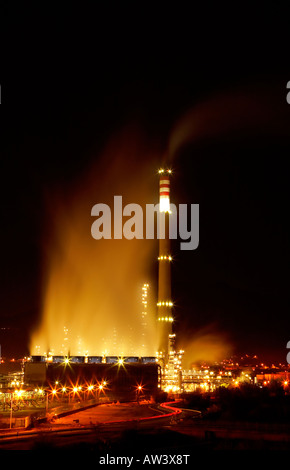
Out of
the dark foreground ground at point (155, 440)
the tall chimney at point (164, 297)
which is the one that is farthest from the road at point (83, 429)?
the tall chimney at point (164, 297)

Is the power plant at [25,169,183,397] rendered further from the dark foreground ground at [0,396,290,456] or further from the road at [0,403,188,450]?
the dark foreground ground at [0,396,290,456]

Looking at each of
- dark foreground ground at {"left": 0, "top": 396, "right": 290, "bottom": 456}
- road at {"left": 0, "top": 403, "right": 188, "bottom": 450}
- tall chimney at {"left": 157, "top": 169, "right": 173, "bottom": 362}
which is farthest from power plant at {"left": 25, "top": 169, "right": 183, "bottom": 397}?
dark foreground ground at {"left": 0, "top": 396, "right": 290, "bottom": 456}

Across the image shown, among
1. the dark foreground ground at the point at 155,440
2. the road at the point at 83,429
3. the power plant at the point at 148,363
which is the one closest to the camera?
the dark foreground ground at the point at 155,440

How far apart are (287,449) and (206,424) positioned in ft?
16.3

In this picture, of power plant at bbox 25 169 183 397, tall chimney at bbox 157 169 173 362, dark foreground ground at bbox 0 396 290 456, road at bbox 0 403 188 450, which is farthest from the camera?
tall chimney at bbox 157 169 173 362

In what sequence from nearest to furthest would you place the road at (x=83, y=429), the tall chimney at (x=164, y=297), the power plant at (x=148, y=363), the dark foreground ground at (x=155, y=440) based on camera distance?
the dark foreground ground at (x=155, y=440), the road at (x=83, y=429), the power plant at (x=148, y=363), the tall chimney at (x=164, y=297)

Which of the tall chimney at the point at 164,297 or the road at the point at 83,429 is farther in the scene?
the tall chimney at the point at 164,297

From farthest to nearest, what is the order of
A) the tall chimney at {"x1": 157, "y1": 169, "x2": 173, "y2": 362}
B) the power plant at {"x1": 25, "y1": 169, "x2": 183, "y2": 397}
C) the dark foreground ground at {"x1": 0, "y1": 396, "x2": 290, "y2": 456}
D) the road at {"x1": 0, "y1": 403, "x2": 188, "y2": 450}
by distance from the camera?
the tall chimney at {"x1": 157, "y1": 169, "x2": 173, "y2": 362} < the power plant at {"x1": 25, "y1": 169, "x2": 183, "y2": 397} < the road at {"x1": 0, "y1": 403, "x2": 188, "y2": 450} < the dark foreground ground at {"x1": 0, "y1": 396, "x2": 290, "y2": 456}

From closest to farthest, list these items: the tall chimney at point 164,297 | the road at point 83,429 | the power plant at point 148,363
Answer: the road at point 83,429 → the power plant at point 148,363 → the tall chimney at point 164,297

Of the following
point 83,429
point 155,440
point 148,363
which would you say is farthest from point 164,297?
point 155,440

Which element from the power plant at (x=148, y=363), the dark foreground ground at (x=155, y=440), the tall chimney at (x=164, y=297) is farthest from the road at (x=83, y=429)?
the tall chimney at (x=164, y=297)

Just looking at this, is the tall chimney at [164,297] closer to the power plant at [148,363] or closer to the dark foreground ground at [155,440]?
the power plant at [148,363]

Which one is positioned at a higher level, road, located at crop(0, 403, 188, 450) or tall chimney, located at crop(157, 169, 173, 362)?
tall chimney, located at crop(157, 169, 173, 362)

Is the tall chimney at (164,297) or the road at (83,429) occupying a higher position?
the tall chimney at (164,297)
